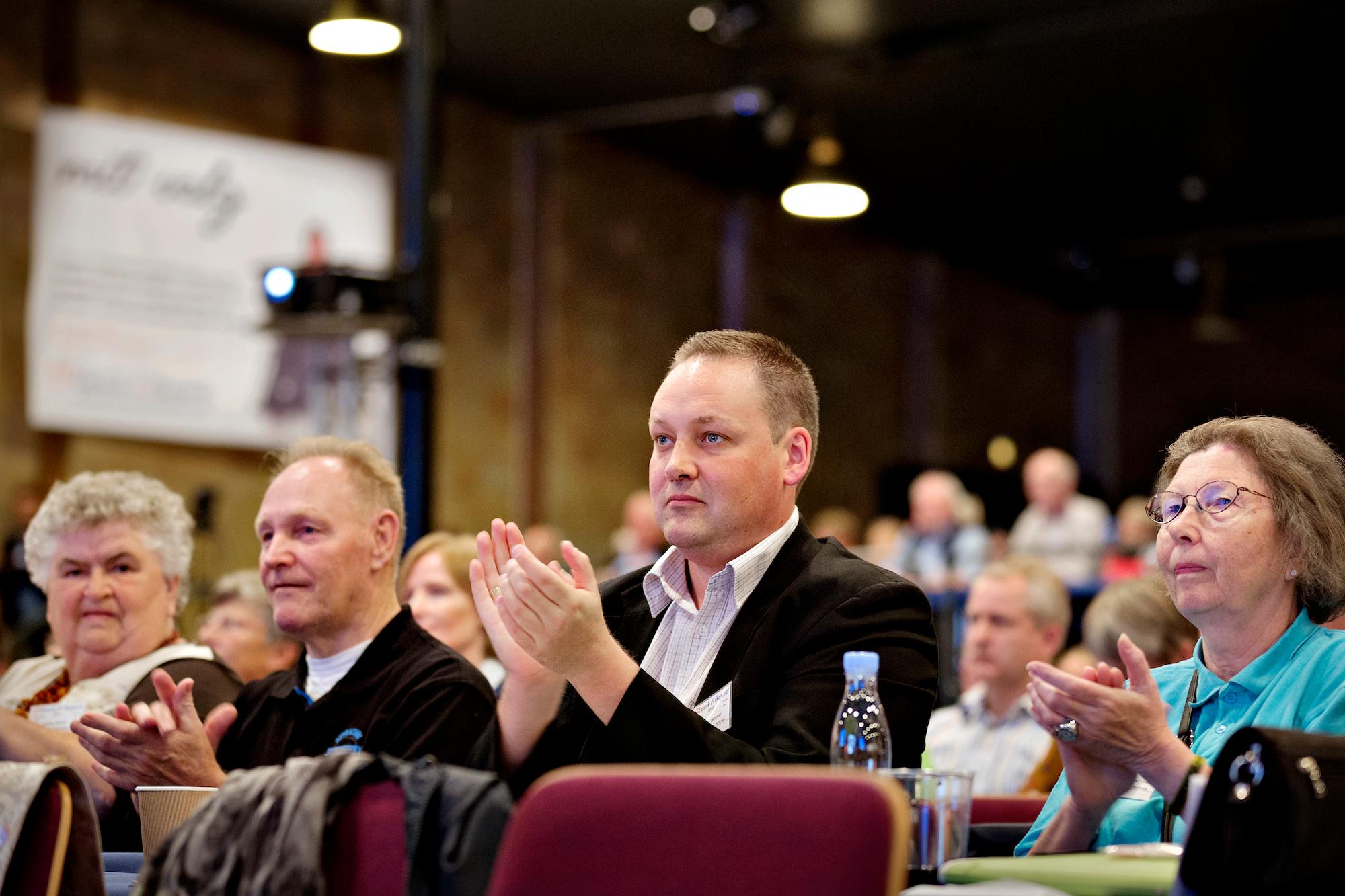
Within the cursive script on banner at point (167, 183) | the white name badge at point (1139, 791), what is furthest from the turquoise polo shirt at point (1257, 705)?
the cursive script on banner at point (167, 183)

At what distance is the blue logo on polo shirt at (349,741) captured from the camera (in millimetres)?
2561

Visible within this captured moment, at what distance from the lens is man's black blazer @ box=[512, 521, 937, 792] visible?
1.99m

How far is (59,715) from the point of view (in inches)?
→ 119

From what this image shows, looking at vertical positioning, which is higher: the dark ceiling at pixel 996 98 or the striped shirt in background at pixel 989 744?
the dark ceiling at pixel 996 98

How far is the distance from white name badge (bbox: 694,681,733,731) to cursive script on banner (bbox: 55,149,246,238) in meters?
6.54

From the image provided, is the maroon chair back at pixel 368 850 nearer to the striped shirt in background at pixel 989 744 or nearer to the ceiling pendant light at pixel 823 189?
the striped shirt in background at pixel 989 744

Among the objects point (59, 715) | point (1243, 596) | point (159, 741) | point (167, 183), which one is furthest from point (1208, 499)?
point (167, 183)

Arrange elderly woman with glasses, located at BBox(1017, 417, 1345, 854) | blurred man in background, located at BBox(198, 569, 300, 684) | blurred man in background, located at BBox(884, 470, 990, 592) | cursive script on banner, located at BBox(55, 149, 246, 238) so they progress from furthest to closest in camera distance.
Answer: blurred man in background, located at BBox(884, 470, 990, 592) < cursive script on banner, located at BBox(55, 149, 246, 238) < blurred man in background, located at BBox(198, 569, 300, 684) < elderly woman with glasses, located at BBox(1017, 417, 1345, 854)

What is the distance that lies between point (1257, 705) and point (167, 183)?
7.11 m

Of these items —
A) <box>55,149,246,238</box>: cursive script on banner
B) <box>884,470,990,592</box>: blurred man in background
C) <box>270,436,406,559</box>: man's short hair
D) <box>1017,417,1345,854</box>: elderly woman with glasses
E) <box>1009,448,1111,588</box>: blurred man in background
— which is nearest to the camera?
<box>1017,417,1345,854</box>: elderly woman with glasses

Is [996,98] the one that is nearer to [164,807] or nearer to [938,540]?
[938,540]

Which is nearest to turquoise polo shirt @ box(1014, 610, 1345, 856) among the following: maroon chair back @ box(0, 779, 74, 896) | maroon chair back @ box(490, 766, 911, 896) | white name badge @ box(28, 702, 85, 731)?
maroon chair back @ box(490, 766, 911, 896)

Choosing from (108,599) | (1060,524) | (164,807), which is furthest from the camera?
(1060,524)

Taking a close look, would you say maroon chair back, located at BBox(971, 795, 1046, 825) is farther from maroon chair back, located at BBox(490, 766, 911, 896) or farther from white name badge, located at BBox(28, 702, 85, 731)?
white name badge, located at BBox(28, 702, 85, 731)
